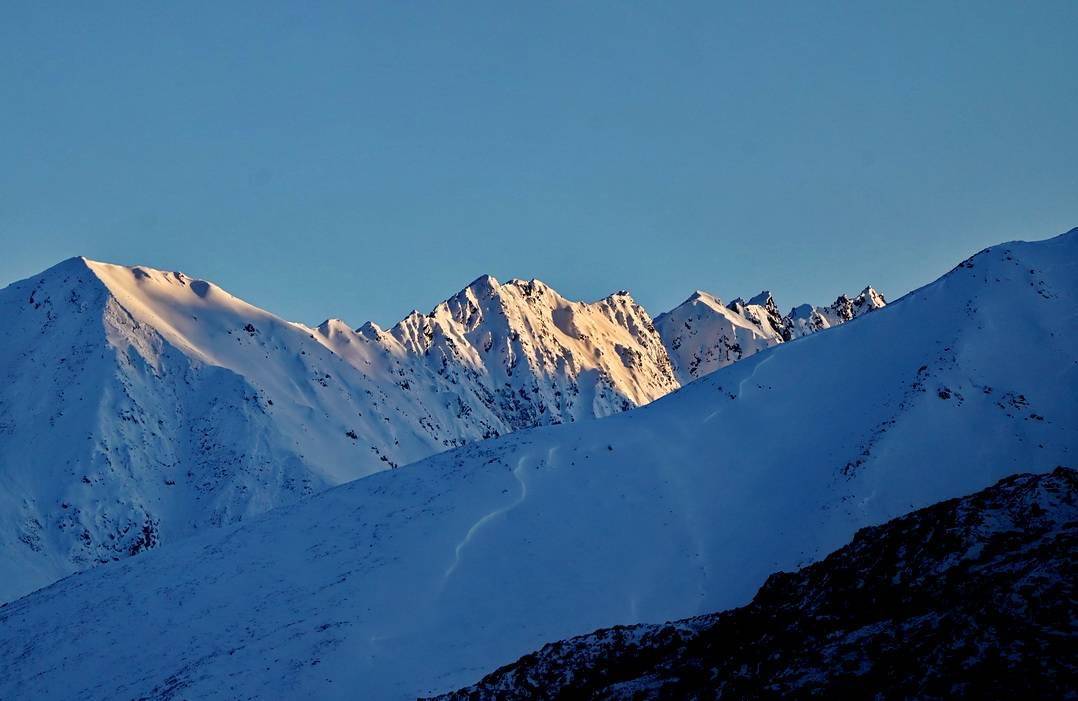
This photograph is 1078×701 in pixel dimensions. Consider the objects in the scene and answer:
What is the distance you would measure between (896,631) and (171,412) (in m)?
123

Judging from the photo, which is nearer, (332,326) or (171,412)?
(171,412)

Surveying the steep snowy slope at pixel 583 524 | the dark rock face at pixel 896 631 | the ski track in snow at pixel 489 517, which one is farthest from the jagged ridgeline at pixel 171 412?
the dark rock face at pixel 896 631

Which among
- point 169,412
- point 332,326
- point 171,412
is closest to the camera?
point 169,412

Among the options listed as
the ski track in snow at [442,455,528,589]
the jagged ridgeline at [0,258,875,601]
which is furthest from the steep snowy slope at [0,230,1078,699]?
the jagged ridgeline at [0,258,875,601]

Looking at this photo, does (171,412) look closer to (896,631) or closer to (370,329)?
(370,329)

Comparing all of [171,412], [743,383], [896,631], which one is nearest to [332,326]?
[171,412]

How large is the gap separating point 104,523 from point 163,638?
7292 centimetres

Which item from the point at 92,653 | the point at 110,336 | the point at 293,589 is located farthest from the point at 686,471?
the point at 110,336

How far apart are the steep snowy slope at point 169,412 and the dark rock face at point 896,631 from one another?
9238 centimetres

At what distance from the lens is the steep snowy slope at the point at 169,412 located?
339ft

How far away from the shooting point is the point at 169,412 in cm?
11969

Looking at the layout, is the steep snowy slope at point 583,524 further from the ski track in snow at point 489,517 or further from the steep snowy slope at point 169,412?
the steep snowy slope at point 169,412

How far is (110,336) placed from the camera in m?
123

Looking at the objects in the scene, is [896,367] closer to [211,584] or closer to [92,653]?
[211,584]
